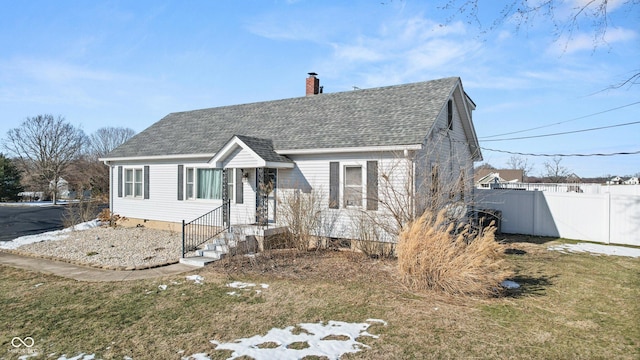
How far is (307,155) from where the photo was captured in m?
13.0

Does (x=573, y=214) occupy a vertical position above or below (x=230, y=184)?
below

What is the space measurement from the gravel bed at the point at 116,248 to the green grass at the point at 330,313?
170cm

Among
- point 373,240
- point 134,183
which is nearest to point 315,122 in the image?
point 373,240

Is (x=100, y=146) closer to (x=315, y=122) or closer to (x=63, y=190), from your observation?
(x=63, y=190)

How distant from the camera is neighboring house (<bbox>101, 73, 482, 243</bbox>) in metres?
11.6

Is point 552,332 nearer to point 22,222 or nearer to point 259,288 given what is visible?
point 259,288

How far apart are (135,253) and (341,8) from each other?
9.44 metres

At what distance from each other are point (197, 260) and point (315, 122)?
6748 mm

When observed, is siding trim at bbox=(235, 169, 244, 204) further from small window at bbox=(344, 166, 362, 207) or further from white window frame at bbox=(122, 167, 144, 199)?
white window frame at bbox=(122, 167, 144, 199)

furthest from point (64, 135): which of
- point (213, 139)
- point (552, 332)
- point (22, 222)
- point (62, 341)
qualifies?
point (552, 332)

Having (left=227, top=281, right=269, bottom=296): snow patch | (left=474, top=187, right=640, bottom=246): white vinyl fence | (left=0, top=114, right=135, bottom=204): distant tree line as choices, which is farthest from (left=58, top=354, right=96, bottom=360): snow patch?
(left=0, top=114, right=135, bottom=204): distant tree line

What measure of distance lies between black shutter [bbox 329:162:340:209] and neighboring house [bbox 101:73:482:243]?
3cm

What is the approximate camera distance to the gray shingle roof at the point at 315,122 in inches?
479

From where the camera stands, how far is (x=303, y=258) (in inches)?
431
